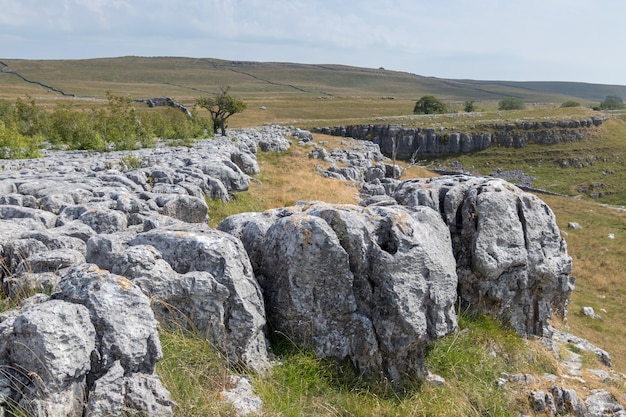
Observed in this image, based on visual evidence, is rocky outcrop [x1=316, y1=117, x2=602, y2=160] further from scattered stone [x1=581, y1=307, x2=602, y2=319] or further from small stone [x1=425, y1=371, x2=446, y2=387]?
small stone [x1=425, y1=371, x2=446, y2=387]

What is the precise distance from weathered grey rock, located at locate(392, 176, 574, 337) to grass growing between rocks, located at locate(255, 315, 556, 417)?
1.77 meters

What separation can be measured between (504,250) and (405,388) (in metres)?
5.44

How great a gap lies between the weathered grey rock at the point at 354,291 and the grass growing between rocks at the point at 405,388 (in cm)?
38

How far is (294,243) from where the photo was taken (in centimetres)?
952

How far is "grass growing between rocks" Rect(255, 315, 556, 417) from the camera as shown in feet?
26.9

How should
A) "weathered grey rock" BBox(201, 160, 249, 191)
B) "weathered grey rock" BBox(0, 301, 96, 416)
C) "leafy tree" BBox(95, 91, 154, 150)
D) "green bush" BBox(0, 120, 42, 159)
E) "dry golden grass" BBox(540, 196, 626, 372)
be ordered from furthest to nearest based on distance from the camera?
"leafy tree" BBox(95, 91, 154, 150)
"green bush" BBox(0, 120, 42, 159)
"weathered grey rock" BBox(201, 160, 249, 191)
"dry golden grass" BBox(540, 196, 626, 372)
"weathered grey rock" BBox(0, 301, 96, 416)

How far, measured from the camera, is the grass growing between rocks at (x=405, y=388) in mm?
8211

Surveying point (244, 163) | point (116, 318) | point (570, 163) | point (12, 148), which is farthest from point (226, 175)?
point (570, 163)

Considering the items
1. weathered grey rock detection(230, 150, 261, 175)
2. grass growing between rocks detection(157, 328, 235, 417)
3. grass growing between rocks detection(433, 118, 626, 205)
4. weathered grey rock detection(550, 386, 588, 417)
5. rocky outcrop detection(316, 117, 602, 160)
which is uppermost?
grass growing between rocks detection(157, 328, 235, 417)

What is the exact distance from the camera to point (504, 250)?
12.9 m

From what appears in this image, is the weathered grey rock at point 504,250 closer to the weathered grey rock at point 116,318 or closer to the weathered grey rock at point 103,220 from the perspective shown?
the weathered grey rock at point 103,220

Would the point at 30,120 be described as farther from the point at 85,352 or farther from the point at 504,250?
the point at 85,352

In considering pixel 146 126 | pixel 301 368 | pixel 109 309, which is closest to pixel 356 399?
pixel 301 368

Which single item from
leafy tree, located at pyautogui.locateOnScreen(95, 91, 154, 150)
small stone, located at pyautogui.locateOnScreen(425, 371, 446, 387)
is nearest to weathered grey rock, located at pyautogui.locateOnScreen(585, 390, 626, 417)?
small stone, located at pyautogui.locateOnScreen(425, 371, 446, 387)
